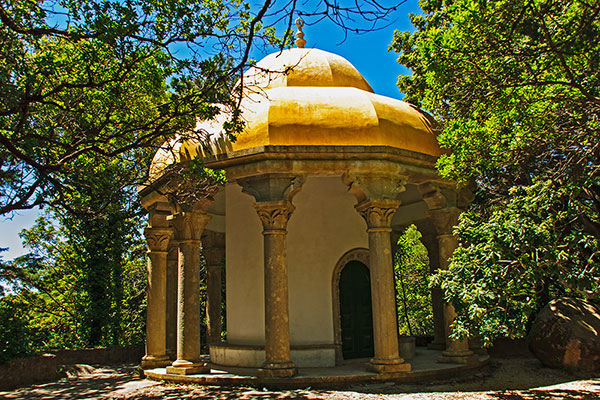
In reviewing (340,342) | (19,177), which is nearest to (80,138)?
(19,177)

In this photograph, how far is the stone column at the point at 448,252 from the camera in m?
11.3

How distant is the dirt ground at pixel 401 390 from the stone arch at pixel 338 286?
266 centimetres

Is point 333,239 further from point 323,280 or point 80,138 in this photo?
point 80,138

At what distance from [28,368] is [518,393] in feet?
34.1

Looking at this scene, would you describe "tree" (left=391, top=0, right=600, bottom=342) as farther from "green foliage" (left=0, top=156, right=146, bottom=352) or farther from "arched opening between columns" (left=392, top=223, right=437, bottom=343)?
"arched opening between columns" (left=392, top=223, right=437, bottom=343)

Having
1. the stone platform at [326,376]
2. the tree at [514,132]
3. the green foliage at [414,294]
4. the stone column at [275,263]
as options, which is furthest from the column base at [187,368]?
the green foliage at [414,294]

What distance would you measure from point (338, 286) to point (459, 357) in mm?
3233

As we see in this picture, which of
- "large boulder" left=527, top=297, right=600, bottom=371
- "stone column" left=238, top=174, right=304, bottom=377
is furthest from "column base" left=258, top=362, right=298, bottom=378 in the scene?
"large boulder" left=527, top=297, right=600, bottom=371

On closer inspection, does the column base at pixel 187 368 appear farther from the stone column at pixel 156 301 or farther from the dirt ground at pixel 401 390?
the stone column at pixel 156 301

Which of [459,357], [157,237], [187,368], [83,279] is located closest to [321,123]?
[157,237]

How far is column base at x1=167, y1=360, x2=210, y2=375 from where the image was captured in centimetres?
1061

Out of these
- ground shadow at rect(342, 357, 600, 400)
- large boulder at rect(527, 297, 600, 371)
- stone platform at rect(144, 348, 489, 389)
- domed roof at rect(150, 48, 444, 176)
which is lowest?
ground shadow at rect(342, 357, 600, 400)

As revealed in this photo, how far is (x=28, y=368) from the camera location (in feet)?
38.0

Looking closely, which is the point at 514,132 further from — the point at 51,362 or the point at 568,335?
the point at 51,362
